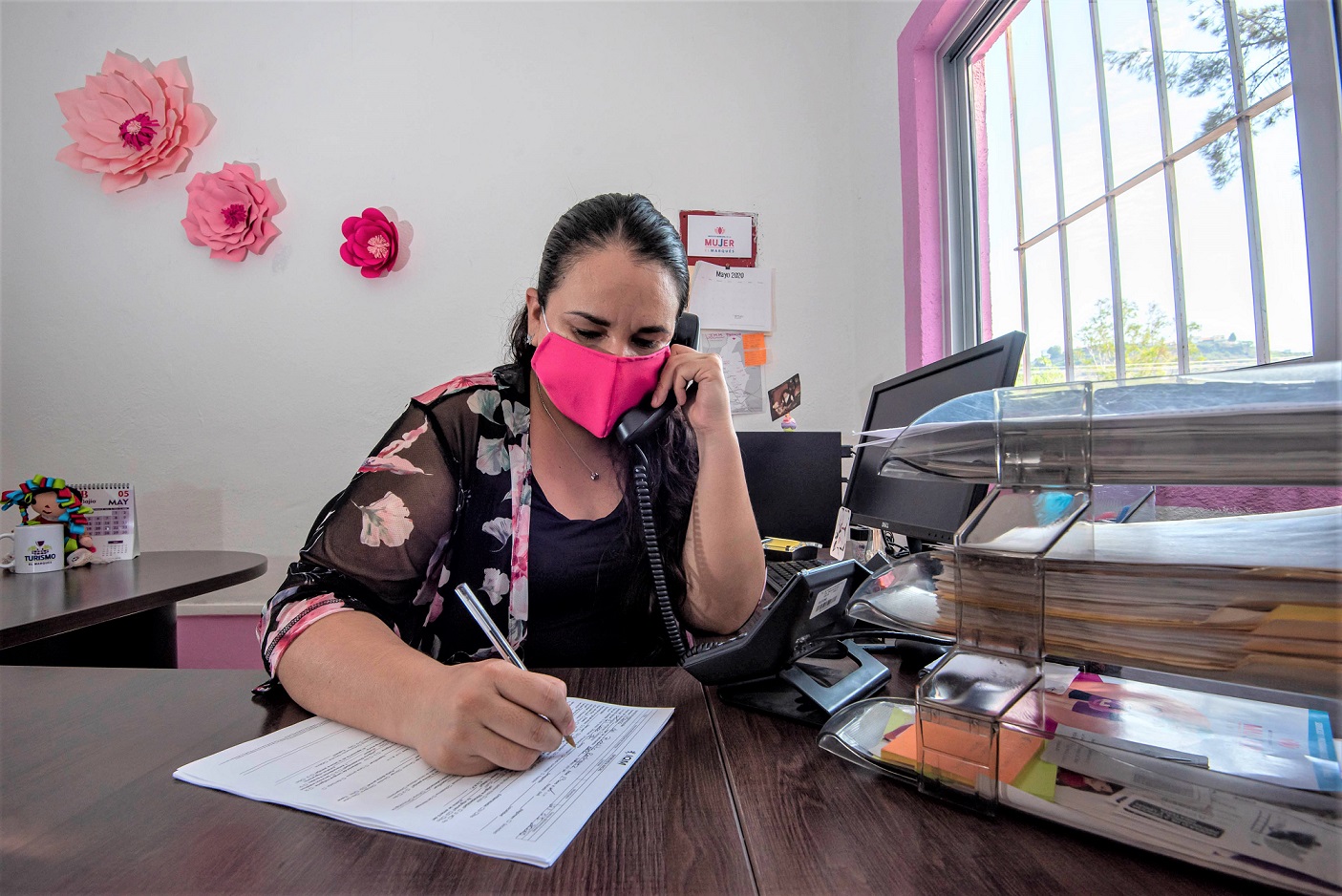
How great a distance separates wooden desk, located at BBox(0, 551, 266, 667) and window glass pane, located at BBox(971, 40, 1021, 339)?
2071 mm

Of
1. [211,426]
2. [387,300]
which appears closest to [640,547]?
[387,300]

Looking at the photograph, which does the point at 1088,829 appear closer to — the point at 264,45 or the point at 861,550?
the point at 861,550

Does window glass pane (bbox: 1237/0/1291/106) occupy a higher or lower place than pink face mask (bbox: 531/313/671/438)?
higher

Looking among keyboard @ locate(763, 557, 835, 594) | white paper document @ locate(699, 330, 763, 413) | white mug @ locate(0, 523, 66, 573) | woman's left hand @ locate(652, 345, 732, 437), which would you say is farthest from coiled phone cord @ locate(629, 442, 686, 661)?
white mug @ locate(0, 523, 66, 573)

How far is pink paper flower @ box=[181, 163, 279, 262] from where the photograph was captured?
2.11m

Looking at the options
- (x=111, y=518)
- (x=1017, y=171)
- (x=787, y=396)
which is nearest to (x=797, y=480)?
(x=787, y=396)

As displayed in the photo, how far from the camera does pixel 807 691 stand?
0.65 meters

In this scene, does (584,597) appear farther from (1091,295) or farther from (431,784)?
(1091,295)

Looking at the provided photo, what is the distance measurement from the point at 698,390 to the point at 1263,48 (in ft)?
3.09

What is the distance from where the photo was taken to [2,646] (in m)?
1.07

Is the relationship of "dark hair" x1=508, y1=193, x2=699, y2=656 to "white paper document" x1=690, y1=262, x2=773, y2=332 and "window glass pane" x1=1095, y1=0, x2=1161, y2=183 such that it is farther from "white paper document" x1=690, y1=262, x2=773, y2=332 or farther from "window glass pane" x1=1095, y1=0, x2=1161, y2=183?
"white paper document" x1=690, y1=262, x2=773, y2=332

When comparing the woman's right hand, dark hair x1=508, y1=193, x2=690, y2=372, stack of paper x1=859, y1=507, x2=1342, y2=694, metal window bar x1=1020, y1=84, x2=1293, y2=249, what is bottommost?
the woman's right hand

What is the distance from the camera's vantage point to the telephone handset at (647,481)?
3.32 feet

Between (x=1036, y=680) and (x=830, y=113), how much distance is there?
7.36 feet
